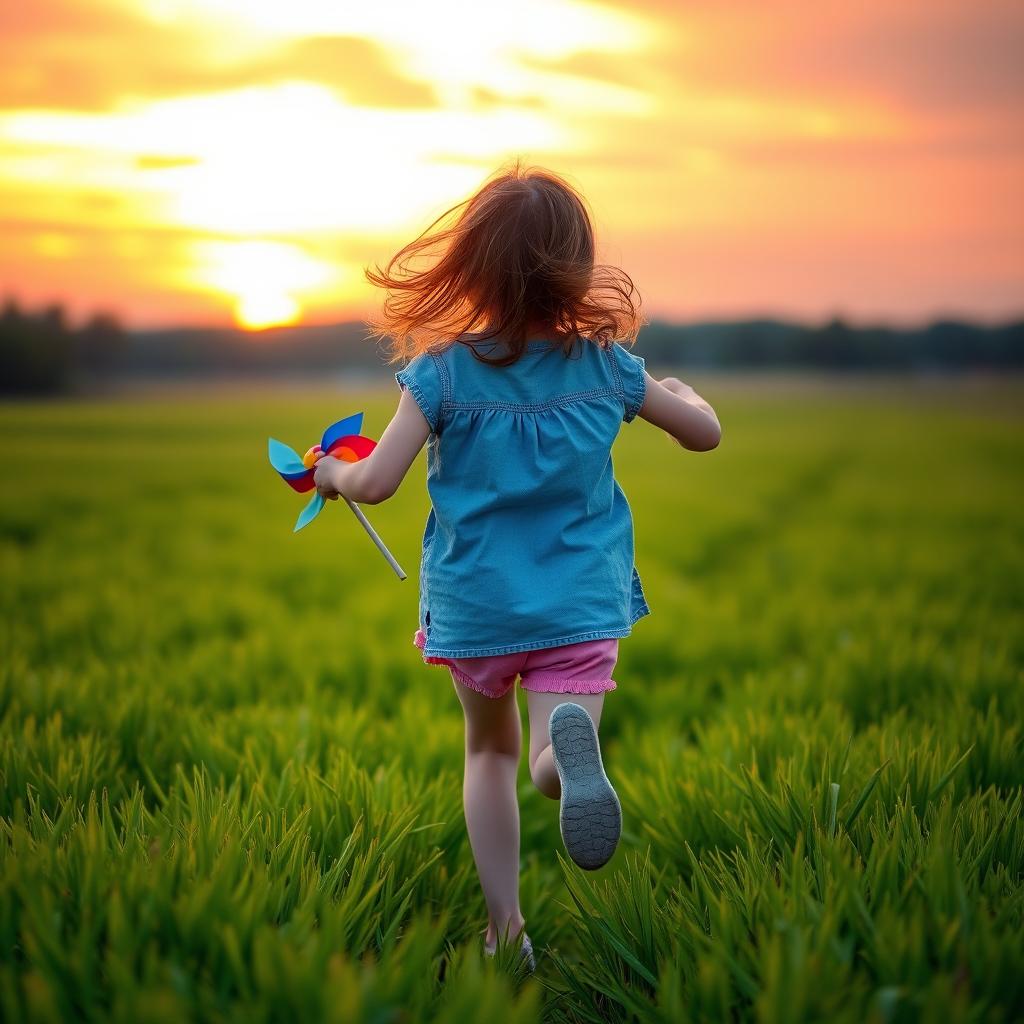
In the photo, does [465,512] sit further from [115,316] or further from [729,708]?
[115,316]

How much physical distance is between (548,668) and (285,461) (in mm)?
807

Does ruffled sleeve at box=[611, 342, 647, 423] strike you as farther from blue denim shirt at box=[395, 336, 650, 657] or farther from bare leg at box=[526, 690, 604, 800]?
bare leg at box=[526, 690, 604, 800]

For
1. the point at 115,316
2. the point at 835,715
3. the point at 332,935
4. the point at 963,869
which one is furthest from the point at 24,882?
the point at 115,316

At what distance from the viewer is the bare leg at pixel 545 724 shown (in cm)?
233

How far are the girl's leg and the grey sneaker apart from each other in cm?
38

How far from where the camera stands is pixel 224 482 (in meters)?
16.4

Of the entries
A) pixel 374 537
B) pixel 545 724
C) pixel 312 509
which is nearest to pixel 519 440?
pixel 374 537

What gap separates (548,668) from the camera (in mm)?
2387

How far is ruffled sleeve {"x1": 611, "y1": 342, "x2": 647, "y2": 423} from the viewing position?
245 cm

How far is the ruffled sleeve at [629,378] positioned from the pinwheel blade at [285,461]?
2.58 ft

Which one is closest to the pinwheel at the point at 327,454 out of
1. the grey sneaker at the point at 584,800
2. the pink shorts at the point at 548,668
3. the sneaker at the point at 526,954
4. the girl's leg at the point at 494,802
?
the pink shorts at the point at 548,668

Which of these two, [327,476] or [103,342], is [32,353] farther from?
[327,476]

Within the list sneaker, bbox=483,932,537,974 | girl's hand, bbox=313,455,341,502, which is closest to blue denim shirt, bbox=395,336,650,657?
girl's hand, bbox=313,455,341,502

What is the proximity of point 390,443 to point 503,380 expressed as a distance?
289 millimetres
